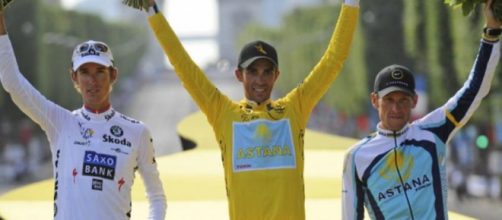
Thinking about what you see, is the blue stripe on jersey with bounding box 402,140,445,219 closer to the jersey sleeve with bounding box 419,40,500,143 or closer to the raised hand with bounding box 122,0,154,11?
the jersey sleeve with bounding box 419,40,500,143

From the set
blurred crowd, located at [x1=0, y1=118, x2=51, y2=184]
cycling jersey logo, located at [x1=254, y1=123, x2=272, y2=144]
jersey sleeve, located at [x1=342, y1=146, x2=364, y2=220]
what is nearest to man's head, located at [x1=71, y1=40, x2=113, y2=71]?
cycling jersey logo, located at [x1=254, y1=123, x2=272, y2=144]

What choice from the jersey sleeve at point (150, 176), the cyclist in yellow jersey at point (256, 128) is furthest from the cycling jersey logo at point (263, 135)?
the jersey sleeve at point (150, 176)

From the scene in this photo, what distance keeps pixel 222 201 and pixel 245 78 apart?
10.7ft

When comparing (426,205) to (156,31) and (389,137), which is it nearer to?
(389,137)

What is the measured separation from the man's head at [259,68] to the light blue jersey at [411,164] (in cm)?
60

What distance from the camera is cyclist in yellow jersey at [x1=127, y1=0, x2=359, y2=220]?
6.11 m

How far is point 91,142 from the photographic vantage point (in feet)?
19.2

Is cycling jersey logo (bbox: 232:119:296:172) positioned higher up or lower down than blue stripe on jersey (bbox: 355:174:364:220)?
higher up

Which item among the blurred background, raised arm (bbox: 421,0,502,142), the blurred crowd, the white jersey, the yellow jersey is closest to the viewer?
the white jersey

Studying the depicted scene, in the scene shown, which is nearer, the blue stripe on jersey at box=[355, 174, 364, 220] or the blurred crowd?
the blue stripe on jersey at box=[355, 174, 364, 220]

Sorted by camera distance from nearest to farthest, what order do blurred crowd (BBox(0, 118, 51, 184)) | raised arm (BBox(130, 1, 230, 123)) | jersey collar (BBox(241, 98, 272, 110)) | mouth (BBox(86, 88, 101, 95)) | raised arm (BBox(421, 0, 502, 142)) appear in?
mouth (BBox(86, 88, 101, 95)) < raised arm (BBox(421, 0, 502, 142)) < jersey collar (BBox(241, 98, 272, 110)) < raised arm (BBox(130, 1, 230, 123)) < blurred crowd (BBox(0, 118, 51, 184))

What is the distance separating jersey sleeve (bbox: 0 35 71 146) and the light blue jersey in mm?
1521

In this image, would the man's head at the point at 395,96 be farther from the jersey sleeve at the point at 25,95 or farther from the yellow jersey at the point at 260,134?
the jersey sleeve at the point at 25,95

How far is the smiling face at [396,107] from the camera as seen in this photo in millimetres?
5820
